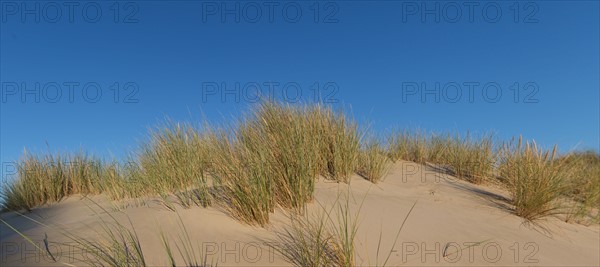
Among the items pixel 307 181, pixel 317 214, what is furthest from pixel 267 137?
pixel 317 214

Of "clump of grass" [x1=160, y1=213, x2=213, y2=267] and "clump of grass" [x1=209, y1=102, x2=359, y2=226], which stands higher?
"clump of grass" [x1=209, y1=102, x2=359, y2=226]

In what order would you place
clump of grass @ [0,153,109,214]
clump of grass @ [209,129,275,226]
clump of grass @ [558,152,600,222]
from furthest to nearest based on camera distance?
clump of grass @ [0,153,109,214] < clump of grass @ [558,152,600,222] < clump of grass @ [209,129,275,226]

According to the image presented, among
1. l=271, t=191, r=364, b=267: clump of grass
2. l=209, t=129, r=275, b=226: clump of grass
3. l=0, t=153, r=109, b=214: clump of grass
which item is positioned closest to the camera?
l=271, t=191, r=364, b=267: clump of grass

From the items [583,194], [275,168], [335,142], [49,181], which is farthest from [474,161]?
[49,181]

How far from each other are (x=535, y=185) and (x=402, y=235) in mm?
2018

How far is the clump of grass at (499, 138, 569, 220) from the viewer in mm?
3824

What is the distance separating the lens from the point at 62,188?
23.3 feet

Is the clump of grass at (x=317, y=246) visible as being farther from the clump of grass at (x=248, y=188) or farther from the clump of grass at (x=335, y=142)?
the clump of grass at (x=335, y=142)

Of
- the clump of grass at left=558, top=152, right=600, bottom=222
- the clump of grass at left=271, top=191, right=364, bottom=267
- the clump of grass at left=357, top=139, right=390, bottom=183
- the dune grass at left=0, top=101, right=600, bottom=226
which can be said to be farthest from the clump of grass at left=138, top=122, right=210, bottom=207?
the clump of grass at left=558, top=152, right=600, bottom=222

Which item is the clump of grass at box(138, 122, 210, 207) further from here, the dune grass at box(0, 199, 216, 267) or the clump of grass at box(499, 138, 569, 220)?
the clump of grass at box(499, 138, 569, 220)

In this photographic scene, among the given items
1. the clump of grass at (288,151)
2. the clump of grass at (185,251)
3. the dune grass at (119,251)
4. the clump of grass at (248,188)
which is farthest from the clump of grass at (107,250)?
the clump of grass at (288,151)

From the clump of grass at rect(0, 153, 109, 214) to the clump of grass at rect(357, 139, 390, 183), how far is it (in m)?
4.36

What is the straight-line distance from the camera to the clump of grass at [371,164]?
4699mm

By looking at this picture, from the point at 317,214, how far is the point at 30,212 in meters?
5.65
